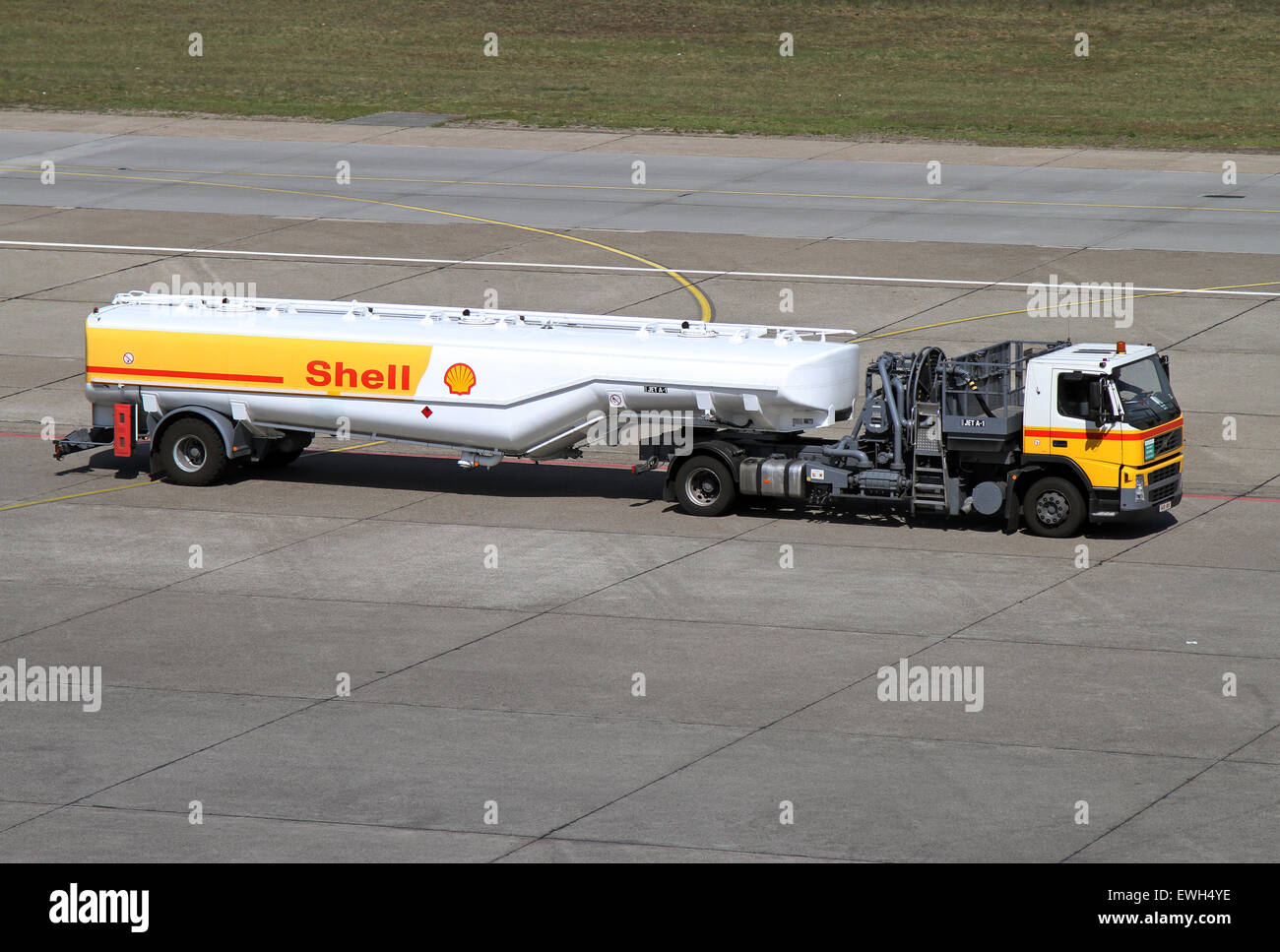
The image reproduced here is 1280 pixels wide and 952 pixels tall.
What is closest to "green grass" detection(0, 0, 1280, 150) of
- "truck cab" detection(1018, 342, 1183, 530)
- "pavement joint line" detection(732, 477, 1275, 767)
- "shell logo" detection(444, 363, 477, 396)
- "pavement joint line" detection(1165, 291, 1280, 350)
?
"pavement joint line" detection(1165, 291, 1280, 350)

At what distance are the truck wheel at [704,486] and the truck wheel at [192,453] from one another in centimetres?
793

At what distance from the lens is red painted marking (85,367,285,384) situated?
3054 centimetres

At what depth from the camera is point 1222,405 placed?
34.6 meters

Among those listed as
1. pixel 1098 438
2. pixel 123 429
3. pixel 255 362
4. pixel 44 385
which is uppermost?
pixel 255 362

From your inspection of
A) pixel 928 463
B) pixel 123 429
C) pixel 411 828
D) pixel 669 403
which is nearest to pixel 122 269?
pixel 123 429

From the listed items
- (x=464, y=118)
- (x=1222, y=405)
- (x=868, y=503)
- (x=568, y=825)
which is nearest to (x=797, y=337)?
(x=868, y=503)

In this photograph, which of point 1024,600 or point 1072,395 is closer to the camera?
point 1024,600

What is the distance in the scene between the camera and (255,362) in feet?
100

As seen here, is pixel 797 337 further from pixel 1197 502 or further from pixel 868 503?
pixel 1197 502

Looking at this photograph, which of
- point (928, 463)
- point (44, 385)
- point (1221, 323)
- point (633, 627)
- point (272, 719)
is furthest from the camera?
point (1221, 323)

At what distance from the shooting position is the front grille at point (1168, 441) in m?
27.4

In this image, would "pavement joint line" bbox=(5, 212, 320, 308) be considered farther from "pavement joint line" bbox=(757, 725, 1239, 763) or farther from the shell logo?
"pavement joint line" bbox=(757, 725, 1239, 763)

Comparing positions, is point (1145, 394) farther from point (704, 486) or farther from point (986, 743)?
point (986, 743)

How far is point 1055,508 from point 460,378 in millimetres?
9558
